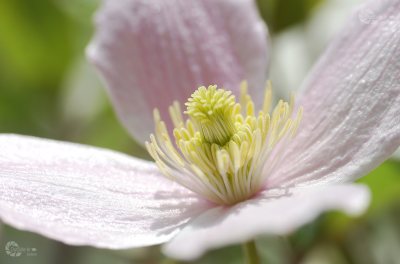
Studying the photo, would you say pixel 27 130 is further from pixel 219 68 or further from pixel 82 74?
pixel 219 68

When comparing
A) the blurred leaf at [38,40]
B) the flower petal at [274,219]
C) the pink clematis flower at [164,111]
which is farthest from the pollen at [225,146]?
the blurred leaf at [38,40]

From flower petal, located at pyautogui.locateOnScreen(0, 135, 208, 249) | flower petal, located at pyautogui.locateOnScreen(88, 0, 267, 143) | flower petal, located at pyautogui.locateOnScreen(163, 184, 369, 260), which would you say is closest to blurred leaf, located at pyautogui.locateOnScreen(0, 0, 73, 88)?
flower petal, located at pyautogui.locateOnScreen(88, 0, 267, 143)

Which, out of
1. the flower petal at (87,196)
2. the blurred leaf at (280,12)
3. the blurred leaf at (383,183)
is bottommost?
the blurred leaf at (383,183)

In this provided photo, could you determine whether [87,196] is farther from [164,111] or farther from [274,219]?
[274,219]

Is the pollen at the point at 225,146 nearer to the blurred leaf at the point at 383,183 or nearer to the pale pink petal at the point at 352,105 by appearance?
the pale pink petal at the point at 352,105

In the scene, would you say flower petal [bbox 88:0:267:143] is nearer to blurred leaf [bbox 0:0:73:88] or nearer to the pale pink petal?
the pale pink petal

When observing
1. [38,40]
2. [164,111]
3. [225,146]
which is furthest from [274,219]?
[38,40]

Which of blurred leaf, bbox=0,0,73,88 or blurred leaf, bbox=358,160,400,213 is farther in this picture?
→ blurred leaf, bbox=0,0,73,88
